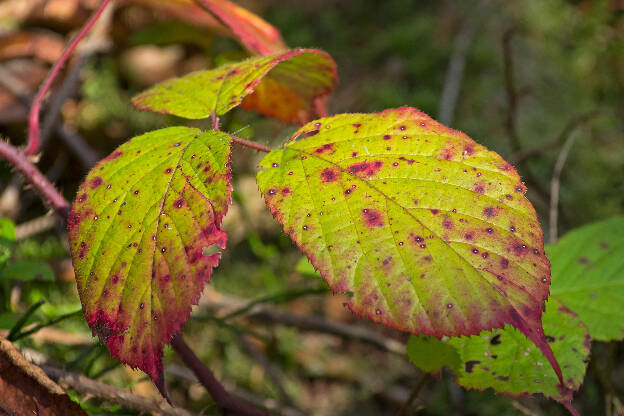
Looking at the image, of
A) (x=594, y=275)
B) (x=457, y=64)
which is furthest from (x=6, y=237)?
(x=457, y=64)

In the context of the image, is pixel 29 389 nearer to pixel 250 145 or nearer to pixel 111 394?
pixel 111 394

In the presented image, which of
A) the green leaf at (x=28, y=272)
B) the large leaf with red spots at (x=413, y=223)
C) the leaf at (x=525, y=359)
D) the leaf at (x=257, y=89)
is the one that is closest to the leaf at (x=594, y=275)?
the leaf at (x=525, y=359)

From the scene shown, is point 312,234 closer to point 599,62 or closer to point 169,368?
point 169,368

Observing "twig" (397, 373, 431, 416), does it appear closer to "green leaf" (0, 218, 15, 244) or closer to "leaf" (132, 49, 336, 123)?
"leaf" (132, 49, 336, 123)

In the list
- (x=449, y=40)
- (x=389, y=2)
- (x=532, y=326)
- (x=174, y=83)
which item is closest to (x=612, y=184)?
(x=449, y=40)

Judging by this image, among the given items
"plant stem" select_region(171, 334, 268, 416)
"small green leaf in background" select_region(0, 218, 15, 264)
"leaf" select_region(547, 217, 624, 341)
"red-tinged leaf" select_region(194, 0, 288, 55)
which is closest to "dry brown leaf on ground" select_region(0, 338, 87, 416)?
"plant stem" select_region(171, 334, 268, 416)

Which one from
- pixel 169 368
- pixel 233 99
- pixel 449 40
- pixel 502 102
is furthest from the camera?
pixel 449 40
